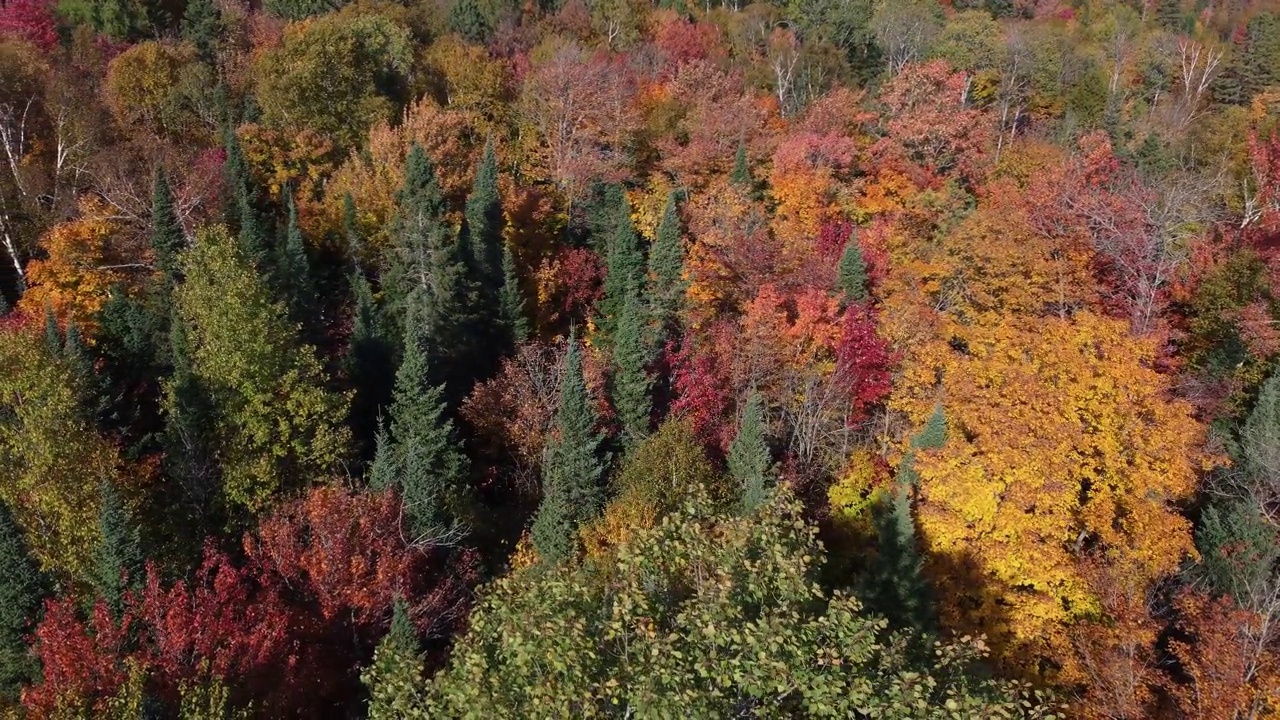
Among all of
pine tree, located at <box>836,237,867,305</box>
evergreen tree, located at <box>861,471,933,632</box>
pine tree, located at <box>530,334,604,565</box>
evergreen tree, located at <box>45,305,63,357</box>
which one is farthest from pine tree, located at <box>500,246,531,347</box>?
evergreen tree, located at <box>861,471,933,632</box>

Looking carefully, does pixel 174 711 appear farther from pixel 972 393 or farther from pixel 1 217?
pixel 1 217

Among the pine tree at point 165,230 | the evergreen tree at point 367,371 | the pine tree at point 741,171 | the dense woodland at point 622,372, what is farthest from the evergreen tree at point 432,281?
the pine tree at point 741,171

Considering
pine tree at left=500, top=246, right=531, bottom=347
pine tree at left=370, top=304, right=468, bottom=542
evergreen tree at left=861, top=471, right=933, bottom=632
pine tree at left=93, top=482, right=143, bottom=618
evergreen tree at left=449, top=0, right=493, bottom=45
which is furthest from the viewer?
evergreen tree at left=449, top=0, right=493, bottom=45

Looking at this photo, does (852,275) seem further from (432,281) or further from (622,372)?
(432,281)

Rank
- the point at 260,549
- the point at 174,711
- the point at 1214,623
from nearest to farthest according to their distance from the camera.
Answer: the point at 174,711 < the point at 1214,623 < the point at 260,549

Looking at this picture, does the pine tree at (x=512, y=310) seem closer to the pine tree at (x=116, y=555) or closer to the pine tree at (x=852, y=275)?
the pine tree at (x=852, y=275)

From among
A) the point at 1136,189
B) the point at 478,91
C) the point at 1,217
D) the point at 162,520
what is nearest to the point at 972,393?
the point at 1136,189

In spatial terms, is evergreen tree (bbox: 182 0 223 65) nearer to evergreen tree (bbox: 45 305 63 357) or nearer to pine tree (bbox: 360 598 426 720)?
evergreen tree (bbox: 45 305 63 357)
